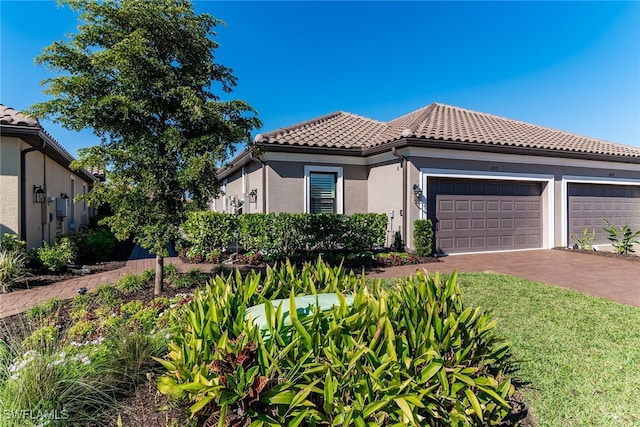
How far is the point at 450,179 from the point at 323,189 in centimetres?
442

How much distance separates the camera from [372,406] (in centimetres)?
196

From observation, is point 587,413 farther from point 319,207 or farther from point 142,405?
point 319,207

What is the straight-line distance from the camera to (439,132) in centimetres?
1116

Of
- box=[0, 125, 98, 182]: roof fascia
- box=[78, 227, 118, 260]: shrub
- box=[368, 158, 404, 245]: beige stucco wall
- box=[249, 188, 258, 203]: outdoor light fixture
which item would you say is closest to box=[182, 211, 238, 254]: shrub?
box=[249, 188, 258, 203]: outdoor light fixture

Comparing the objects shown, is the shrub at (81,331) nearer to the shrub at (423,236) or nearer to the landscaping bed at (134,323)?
the landscaping bed at (134,323)

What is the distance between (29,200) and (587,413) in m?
12.0

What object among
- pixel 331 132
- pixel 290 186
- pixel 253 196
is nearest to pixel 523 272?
pixel 290 186

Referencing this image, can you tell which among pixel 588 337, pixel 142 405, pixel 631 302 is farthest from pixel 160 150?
pixel 631 302

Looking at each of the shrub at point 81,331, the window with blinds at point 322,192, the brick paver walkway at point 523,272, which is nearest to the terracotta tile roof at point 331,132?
the window with blinds at point 322,192

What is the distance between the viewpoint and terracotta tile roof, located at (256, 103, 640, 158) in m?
11.1

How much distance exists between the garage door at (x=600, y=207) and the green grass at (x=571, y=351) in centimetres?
862

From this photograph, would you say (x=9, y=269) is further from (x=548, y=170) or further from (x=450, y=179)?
(x=548, y=170)

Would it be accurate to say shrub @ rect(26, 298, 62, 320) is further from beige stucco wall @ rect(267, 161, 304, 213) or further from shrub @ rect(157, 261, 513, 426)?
beige stucco wall @ rect(267, 161, 304, 213)

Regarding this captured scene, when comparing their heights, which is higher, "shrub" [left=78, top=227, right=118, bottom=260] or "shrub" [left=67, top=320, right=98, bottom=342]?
"shrub" [left=78, top=227, right=118, bottom=260]
